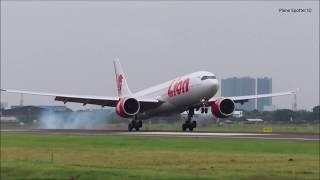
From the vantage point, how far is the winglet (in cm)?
8331

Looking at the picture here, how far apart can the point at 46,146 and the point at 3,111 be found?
55.1 metres

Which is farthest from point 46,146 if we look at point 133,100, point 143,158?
point 133,100

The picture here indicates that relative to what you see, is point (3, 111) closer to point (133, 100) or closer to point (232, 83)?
point (133, 100)

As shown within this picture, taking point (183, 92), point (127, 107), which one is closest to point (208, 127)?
point (183, 92)

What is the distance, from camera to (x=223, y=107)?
67.1 metres

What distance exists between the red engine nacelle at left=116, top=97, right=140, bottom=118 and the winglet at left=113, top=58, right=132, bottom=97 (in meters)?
16.5

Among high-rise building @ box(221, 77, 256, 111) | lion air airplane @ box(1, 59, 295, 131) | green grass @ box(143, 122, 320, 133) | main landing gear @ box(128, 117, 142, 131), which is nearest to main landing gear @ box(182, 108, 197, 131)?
lion air airplane @ box(1, 59, 295, 131)

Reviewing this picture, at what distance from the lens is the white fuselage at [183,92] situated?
63081mm

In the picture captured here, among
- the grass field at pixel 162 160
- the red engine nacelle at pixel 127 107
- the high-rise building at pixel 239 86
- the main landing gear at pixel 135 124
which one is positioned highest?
the high-rise building at pixel 239 86

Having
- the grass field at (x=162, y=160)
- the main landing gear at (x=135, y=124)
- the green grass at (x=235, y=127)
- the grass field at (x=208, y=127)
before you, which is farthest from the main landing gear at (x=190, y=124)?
the grass field at (x=162, y=160)

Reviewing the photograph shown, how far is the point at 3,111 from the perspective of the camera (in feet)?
303

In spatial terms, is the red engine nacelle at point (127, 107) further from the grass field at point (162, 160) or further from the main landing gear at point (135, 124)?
the grass field at point (162, 160)

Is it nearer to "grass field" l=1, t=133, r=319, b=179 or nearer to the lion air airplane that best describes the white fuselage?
the lion air airplane

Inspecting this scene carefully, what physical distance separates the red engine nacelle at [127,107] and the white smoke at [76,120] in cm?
1722
